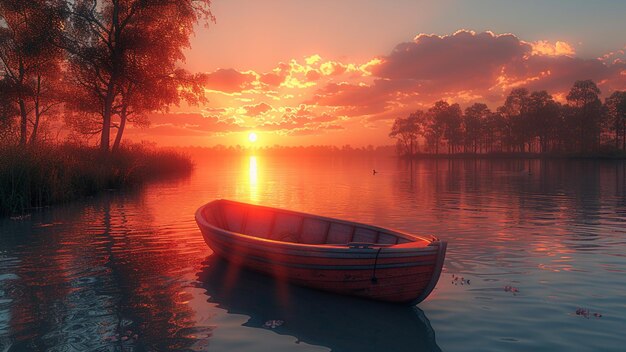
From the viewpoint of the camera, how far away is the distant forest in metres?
90.8

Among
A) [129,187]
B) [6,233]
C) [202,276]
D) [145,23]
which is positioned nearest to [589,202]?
[202,276]

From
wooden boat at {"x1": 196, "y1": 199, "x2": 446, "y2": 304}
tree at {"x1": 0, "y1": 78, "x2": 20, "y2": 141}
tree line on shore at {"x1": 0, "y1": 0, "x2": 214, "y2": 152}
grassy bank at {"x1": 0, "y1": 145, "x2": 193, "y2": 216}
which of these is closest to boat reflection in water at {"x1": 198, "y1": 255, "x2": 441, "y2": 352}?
wooden boat at {"x1": 196, "y1": 199, "x2": 446, "y2": 304}

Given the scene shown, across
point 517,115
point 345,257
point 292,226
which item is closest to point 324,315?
point 345,257

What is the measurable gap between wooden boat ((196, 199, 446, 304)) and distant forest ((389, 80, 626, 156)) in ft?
327

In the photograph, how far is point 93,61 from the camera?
1208 inches

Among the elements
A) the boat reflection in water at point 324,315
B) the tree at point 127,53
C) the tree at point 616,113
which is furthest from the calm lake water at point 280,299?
the tree at point 616,113

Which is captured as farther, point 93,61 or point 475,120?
point 475,120

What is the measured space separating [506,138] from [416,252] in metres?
112

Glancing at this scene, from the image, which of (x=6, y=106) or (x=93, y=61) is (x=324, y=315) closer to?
(x=93, y=61)

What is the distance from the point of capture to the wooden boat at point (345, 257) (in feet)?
24.0

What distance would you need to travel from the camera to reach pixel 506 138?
352 ft

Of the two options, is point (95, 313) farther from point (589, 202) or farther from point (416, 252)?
point (589, 202)

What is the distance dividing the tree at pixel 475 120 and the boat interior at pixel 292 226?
11276 cm

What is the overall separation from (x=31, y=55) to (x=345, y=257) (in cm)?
3247
